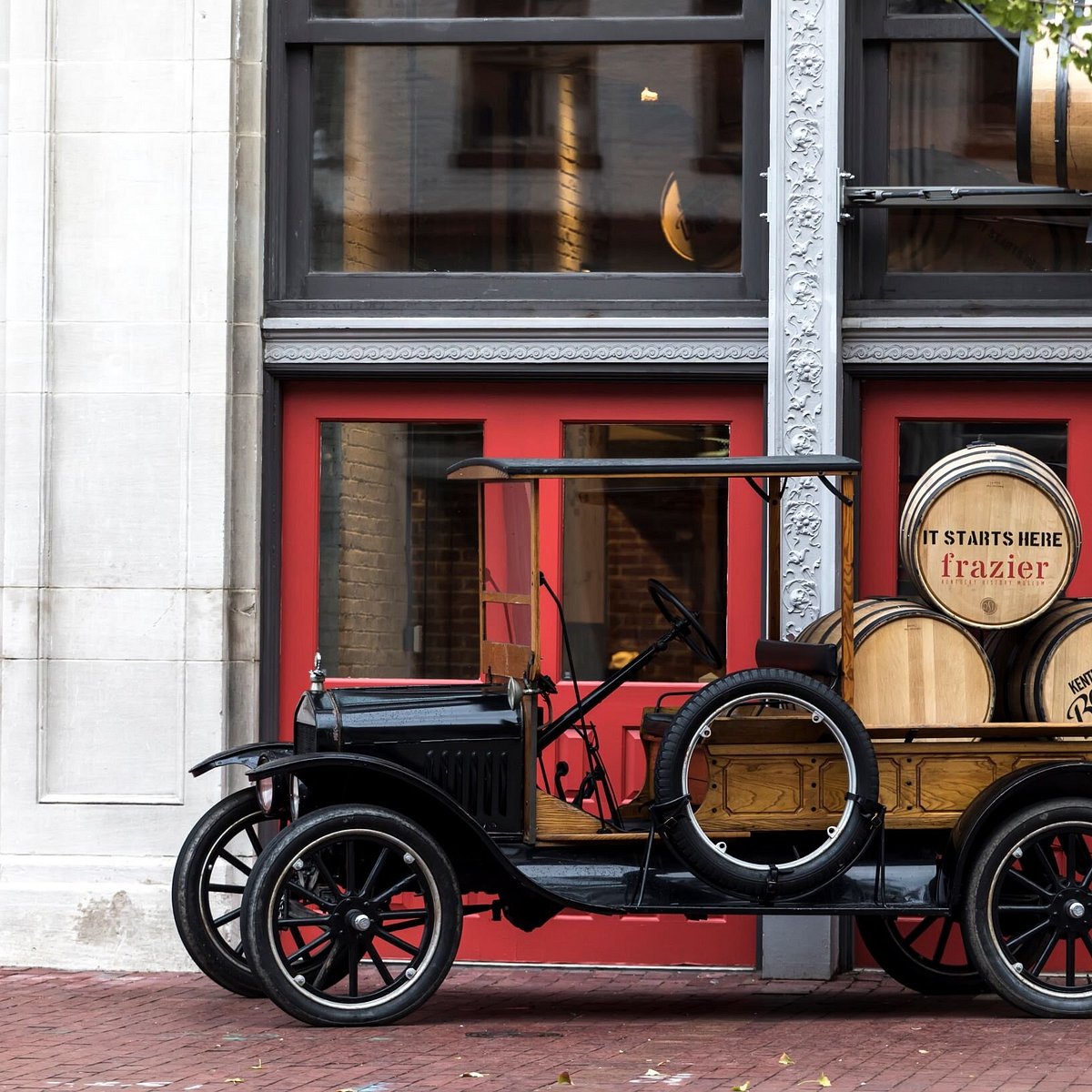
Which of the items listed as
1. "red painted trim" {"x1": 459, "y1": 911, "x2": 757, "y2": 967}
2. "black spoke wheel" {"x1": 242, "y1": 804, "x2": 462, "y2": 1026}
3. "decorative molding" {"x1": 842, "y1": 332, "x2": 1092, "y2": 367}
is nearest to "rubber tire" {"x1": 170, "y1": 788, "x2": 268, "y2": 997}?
"black spoke wheel" {"x1": 242, "y1": 804, "x2": 462, "y2": 1026}

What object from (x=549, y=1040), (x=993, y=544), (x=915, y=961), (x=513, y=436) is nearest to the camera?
(x=549, y=1040)

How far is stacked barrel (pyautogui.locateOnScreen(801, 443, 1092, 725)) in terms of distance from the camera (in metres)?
7.15

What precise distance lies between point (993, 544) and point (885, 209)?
2.24 metres

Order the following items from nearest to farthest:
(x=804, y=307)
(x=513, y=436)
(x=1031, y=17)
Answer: (x=1031, y=17) → (x=804, y=307) → (x=513, y=436)

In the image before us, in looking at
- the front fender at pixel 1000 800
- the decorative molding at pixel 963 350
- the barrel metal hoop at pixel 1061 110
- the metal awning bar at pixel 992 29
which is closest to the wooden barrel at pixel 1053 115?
the barrel metal hoop at pixel 1061 110

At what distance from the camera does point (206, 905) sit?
7.51m

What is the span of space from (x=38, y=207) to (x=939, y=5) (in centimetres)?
438

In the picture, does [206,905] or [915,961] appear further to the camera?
[915,961]

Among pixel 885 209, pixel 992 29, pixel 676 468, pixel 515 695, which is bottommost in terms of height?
pixel 515 695

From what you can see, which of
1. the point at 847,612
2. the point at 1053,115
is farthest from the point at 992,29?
the point at 847,612

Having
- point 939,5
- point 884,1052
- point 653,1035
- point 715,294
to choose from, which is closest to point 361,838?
point 653,1035

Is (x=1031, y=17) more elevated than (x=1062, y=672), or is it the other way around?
(x=1031, y=17)

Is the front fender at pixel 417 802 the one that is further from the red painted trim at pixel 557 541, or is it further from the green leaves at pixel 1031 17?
the green leaves at pixel 1031 17

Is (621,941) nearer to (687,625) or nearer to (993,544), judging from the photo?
(687,625)
